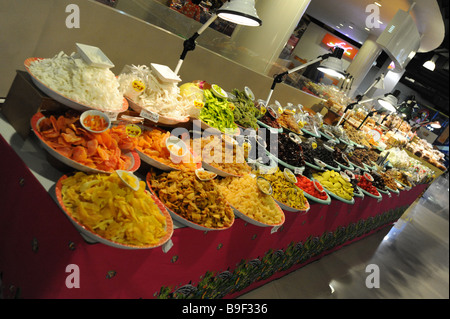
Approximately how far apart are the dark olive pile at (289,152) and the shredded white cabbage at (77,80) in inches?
74.5

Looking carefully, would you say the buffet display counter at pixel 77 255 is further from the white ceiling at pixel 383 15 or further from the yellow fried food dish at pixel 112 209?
the white ceiling at pixel 383 15

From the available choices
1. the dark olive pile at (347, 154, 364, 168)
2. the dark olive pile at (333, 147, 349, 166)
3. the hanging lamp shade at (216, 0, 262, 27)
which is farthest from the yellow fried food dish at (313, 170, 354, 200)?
the hanging lamp shade at (216, 0, 262, 27)

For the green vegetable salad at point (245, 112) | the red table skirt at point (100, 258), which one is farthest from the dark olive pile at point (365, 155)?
the red table skirt at point (100, 258)

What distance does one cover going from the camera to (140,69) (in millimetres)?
2273

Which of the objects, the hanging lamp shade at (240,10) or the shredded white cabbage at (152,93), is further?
the shredded white cabbage at (152,93)

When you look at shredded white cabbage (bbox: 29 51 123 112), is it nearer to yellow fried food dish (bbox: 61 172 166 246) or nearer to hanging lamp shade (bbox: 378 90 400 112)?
yellow fried food dish (bbox: 61 172 166 246)

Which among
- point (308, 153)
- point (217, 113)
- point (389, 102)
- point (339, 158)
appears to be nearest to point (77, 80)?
point (217, 113)

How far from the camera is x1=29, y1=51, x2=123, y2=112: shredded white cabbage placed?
1715 millimetres

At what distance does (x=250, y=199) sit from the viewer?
2342 millimetres

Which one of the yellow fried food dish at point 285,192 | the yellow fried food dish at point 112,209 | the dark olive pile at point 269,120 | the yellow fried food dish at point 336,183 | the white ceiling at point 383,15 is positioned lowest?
the yellow fried food dish at point 112,209

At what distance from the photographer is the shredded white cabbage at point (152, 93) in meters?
2.19

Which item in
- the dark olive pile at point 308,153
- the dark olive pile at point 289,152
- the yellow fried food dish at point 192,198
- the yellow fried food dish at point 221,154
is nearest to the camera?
the yellow fried food dish at point 192,198
